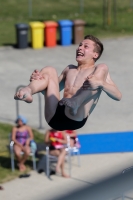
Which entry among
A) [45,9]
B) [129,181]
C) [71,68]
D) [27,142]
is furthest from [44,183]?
[45,9]

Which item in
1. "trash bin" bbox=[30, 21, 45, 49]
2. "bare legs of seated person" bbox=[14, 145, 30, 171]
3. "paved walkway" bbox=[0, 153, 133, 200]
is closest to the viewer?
"paved walkway" bbox=[0, 153, 133, 200]

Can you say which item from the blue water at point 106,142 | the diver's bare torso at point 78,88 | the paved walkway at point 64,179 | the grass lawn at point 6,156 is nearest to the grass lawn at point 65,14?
the grass lawn at point 6,156

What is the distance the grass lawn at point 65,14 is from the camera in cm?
2005

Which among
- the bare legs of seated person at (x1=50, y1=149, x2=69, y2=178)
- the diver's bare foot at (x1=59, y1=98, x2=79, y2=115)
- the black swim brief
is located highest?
the diver's bare foot at (x1=59, y1=98, x2=79, y2=115)

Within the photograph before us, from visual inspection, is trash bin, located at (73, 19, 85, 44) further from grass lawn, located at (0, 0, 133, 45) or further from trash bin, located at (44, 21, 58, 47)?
grass lawn, located at (0, 0, 133, 45)

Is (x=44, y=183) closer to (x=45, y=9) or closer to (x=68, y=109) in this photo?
(x=68, y=109)

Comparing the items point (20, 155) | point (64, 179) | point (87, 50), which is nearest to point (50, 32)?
point (20, 155)

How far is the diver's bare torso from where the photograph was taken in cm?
461

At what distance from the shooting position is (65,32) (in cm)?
1828

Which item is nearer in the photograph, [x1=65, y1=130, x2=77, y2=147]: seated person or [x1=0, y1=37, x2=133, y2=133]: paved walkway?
[x1=65, y1=130, x2=77, y2=147]: seated person

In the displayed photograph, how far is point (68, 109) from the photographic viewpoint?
455cm

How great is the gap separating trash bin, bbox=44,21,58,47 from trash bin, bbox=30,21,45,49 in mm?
146

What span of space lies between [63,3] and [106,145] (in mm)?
16383

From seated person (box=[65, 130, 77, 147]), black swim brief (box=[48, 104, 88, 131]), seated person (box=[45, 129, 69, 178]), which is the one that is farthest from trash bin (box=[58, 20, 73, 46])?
black swim brief (box=[48, 104, 88, 131])
